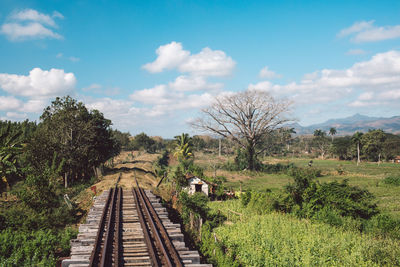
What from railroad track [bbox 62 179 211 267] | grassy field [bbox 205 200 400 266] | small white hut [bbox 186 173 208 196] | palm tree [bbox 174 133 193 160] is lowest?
grassy field [bbox 205 200 400 266]

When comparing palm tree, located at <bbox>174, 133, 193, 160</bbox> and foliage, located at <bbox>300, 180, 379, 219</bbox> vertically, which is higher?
palm tree, located at <bbox>174, 133, 193, 160</bbox>

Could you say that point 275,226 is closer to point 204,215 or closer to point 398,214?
point 204,215

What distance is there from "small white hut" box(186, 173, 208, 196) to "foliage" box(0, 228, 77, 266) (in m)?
16.0

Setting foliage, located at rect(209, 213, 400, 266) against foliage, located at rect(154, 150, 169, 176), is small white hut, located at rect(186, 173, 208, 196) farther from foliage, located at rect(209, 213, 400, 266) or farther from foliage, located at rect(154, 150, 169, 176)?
foliage, located at rect(209, 213, 400, 266)

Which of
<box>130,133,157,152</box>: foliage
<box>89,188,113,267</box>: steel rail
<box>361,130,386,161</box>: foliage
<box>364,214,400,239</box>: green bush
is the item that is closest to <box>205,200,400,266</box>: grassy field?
<box>364,214,400,239</box>: green bush

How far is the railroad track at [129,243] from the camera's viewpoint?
859 cm

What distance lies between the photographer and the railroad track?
859cm

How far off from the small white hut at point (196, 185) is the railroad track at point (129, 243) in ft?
45.4

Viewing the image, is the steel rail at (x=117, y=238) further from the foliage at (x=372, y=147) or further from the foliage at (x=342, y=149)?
the foliage at (x=342, y=149)

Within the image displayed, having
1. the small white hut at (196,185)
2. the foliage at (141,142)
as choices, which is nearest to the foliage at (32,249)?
the small white hut at (196,185)

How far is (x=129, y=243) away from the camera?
33.7ft

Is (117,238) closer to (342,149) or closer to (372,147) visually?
(372,147)

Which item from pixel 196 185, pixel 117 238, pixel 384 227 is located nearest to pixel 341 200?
pixel 384 227

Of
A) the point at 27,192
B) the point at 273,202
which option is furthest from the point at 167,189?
the point at 27,192
